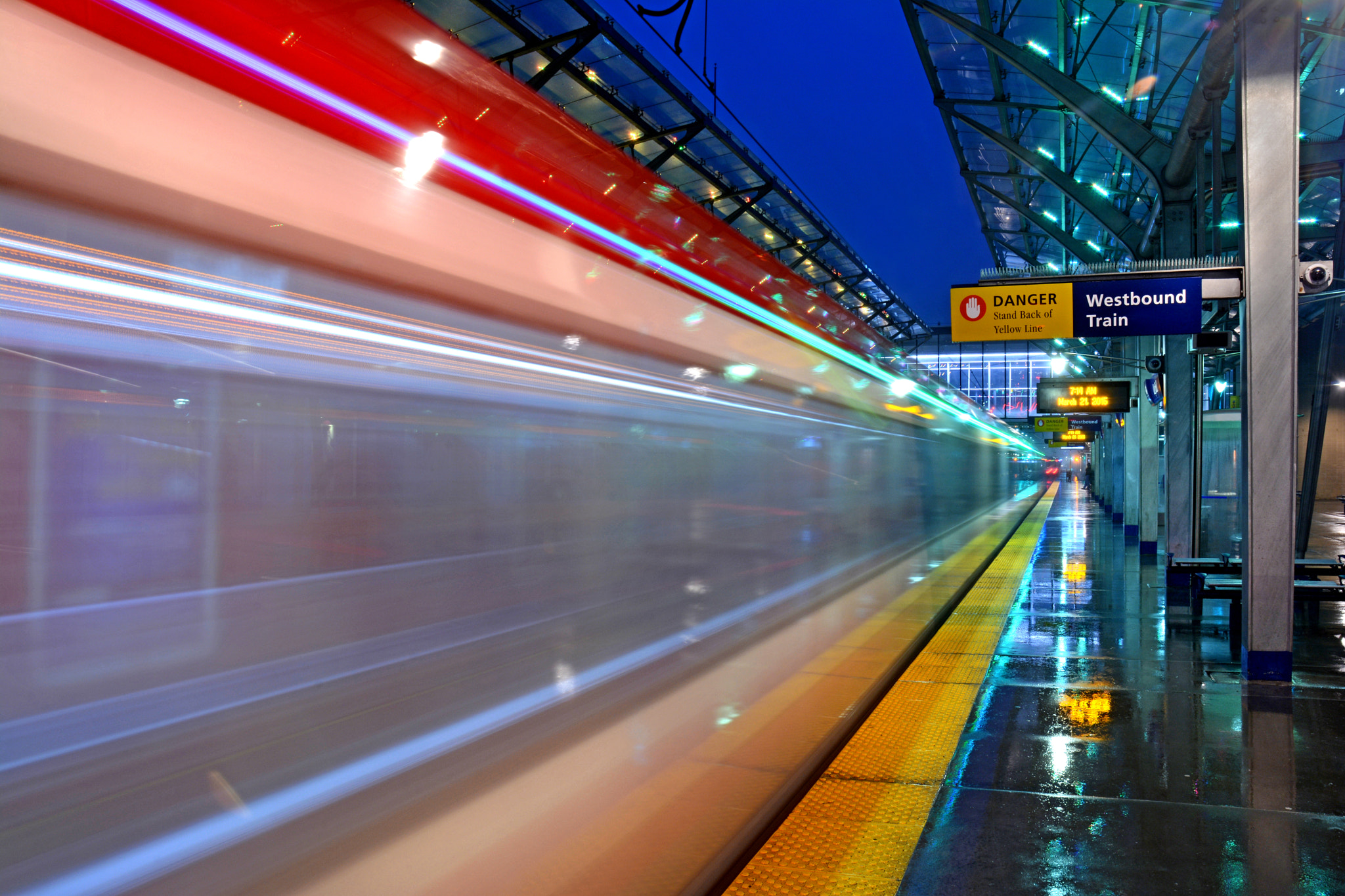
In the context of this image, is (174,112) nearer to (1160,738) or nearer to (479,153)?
(479,153)

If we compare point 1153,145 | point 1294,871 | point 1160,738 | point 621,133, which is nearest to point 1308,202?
point 1153,145

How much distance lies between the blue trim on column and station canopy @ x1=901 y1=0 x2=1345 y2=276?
8.79 feet

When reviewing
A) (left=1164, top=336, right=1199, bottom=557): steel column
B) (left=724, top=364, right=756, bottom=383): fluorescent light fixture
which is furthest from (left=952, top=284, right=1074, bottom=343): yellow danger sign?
(left=1164, top=336, right=1199, bottom=557): steel column

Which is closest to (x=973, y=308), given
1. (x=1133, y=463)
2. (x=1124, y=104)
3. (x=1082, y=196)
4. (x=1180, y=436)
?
(x=1180, y=436)

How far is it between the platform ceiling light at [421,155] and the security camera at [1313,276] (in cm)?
537

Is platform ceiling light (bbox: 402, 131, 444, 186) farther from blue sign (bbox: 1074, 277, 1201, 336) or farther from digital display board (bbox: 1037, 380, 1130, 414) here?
digital display board (bbox: 1037, 380, 1130, 414)

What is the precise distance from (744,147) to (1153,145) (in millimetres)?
7558

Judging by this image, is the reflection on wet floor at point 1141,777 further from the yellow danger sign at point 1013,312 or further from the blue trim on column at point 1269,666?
the yellow danger sign at point 1013,312

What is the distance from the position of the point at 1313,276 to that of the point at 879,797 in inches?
170

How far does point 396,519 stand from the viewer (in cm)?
155

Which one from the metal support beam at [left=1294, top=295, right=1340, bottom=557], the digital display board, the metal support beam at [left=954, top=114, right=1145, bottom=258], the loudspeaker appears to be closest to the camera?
the loudspeaker

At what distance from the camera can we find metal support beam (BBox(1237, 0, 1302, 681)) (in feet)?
16.6

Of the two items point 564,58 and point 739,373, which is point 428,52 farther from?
point 564,58

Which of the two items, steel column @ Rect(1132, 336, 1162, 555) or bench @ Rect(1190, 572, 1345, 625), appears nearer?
bench @ Rect(1190, 572, 1345, 625)
